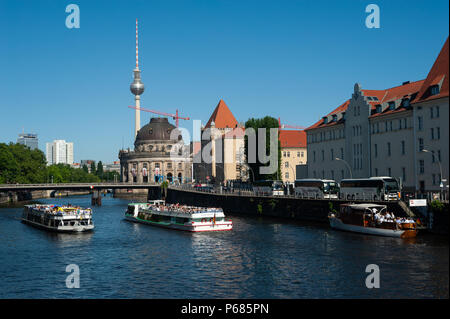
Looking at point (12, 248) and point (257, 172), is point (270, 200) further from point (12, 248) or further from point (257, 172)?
point (12, 248)

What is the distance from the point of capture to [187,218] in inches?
3066

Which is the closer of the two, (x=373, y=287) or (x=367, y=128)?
(x=373, y=287)

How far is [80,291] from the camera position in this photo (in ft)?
125

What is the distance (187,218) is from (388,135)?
3553cm

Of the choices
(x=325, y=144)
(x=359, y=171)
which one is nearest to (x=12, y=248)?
(x=359, y=171)

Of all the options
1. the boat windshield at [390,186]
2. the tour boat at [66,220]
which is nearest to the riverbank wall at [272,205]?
the boat windshield at [390,186]

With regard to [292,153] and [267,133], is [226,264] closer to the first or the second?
[267,133]

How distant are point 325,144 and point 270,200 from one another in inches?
779

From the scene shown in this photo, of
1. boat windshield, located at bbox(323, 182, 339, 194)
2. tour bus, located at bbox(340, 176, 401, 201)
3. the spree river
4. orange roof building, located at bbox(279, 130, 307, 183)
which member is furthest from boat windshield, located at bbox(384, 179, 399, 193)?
orange roof building, located at bbox(279, 130, 307, 183)

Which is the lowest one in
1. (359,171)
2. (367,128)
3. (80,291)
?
(80,291)

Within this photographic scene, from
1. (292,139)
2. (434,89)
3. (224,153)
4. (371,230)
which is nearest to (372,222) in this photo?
(371,230)
